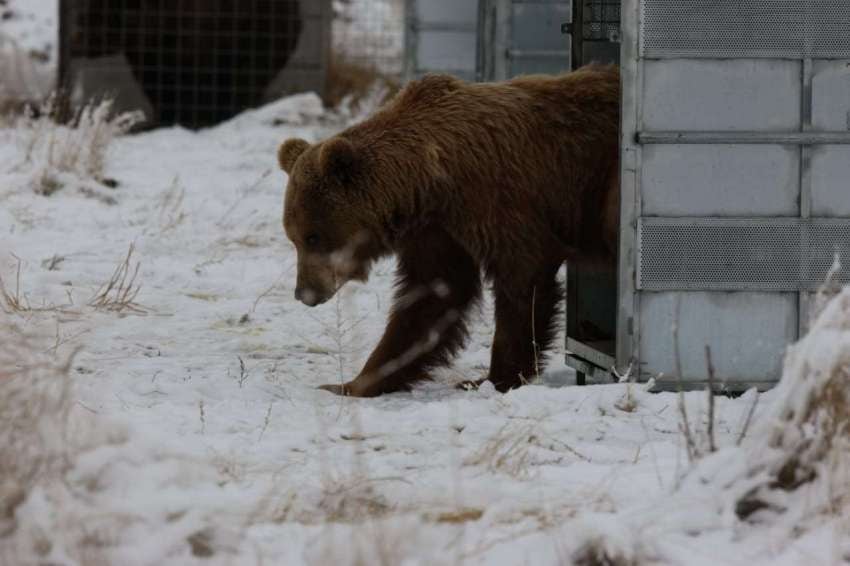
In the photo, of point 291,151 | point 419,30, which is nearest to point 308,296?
point 291,151

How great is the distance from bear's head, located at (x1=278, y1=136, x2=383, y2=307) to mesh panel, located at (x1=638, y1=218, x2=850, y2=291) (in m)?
1.29

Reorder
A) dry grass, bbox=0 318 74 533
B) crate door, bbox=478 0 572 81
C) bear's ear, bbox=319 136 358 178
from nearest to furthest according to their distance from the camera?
dry grass, bbox=0 318 74 533
bear's ear, bbox=319 136 358 178
crate door, bbox=478 0 572 81

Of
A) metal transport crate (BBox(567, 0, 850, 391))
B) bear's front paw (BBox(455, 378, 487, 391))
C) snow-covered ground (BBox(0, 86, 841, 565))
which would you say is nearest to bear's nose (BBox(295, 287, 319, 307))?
snow-covered ground (BBox(0, 86, 841, 565))

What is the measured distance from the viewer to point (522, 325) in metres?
6.82

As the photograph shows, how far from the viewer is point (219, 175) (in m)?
14.2

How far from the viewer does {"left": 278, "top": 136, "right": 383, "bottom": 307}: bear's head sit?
6816mm

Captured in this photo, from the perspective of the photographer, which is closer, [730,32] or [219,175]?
→ [730,32]

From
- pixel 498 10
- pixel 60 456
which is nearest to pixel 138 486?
pixel 60 456

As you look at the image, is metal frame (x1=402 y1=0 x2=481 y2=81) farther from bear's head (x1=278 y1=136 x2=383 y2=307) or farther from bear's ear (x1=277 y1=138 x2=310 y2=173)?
bear's head (x1=278 y1=136 x2=383 y2=307)

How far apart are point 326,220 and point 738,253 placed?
5.83 ft

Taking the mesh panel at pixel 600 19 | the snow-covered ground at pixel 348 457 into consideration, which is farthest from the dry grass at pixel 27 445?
the mesh panel at pixel 600 19

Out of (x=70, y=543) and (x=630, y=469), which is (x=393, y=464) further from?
(x=70, y=543)

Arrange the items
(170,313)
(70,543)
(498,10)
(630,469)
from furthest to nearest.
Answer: (498,10) < (170,313) < (630,469) < (70,543)

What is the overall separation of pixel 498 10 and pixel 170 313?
17.0ft
